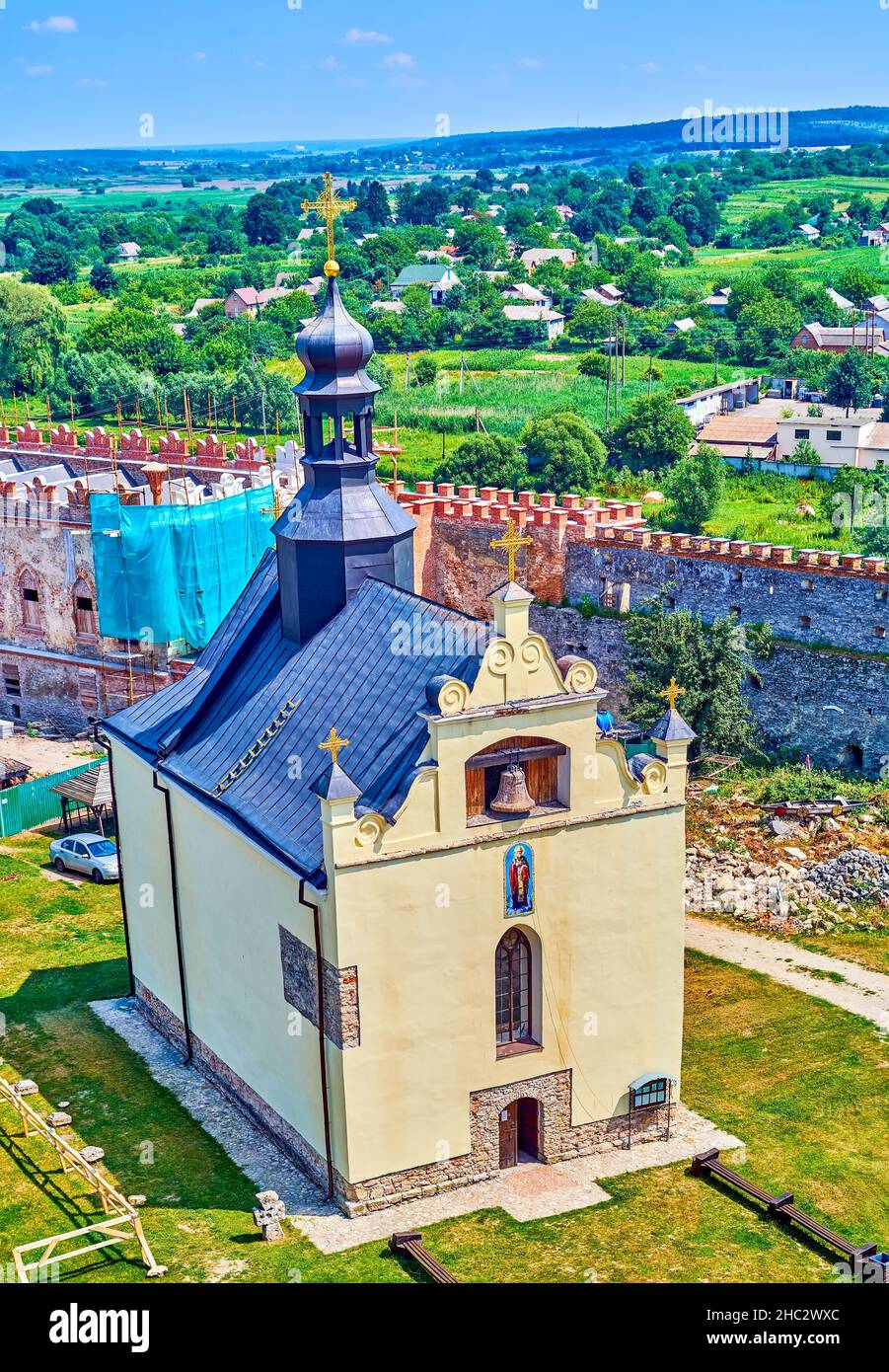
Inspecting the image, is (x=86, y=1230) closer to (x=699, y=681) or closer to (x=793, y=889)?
(x=793, y=889)

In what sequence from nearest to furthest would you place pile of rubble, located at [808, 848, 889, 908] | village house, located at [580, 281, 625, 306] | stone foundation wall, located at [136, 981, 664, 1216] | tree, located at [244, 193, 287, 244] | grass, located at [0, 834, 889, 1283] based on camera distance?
1. grass, located at [0, 834, 889, 1283]
2. stone foundation wall, located at [136, 981, 664, 1216]
3. pile of rubble, located at [808, 848, 889, 908]
4. village house, located at [580, 281, 625, 306]
5. tree, located at [244, 193, 287, 244]

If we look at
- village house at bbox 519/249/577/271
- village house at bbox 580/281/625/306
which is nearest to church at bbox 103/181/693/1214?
village house at bbox 580/281/625/306

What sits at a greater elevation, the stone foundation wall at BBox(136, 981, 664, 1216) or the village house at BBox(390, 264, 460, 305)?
the village house at BBox(390, 264, 460, 305)

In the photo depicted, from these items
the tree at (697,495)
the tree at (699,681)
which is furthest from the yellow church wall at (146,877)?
the tree at (697,495)

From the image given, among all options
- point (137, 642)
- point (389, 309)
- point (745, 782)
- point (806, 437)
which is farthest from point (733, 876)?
point (389, 309)

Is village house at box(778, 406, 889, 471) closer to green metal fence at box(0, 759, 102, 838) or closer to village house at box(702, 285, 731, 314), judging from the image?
village house at box(702, 285, 731, 314)

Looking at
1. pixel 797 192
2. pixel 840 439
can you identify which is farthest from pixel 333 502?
pixel 797 192

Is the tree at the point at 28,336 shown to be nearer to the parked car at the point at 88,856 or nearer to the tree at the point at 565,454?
the tree at the point at 565,454
